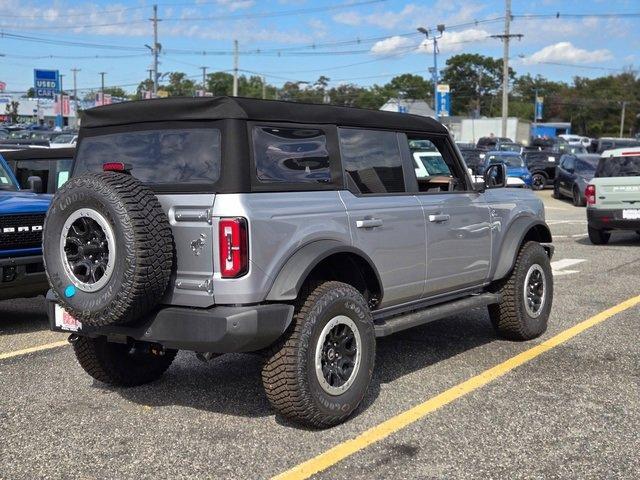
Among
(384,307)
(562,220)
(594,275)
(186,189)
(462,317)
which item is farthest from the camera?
(562,220)

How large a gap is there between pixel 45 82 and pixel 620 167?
6060cm

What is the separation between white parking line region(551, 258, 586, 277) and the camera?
1049 cm

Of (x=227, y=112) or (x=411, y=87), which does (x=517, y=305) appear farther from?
(x=411, y=87)

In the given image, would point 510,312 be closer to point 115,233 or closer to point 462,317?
point 462,317

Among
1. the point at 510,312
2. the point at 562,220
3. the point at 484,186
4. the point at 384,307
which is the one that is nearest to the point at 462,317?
the point at 510,312

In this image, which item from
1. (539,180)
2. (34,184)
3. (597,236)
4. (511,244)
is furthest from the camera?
(539,180)

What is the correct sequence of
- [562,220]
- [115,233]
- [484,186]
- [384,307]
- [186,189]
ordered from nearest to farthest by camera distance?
[115,233] < [186,189] < [384,307] < [484,186] < [562,220]

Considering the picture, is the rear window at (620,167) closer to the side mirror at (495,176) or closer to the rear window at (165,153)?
the side mirror at (495,176)

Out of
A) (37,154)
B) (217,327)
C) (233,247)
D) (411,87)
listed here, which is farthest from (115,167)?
(411,87)

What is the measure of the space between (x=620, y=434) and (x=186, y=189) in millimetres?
2887

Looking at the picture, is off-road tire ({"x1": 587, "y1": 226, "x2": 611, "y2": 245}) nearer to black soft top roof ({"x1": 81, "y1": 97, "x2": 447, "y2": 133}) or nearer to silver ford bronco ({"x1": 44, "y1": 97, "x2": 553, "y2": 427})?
silver ford bronco ({"x1": 44, "y1": 97, "x2": 553, "y2": 427})

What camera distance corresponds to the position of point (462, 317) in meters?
7.60

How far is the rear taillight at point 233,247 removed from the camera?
3.92 metres

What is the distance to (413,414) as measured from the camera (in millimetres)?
4645
